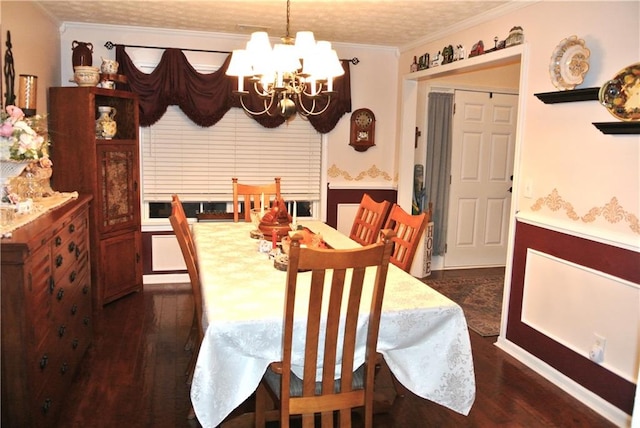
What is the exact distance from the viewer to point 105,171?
163 inches

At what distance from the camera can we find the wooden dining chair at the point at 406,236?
2.72m

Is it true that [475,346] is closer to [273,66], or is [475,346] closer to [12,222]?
[273,66]

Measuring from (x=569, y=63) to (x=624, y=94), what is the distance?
0.46 metres

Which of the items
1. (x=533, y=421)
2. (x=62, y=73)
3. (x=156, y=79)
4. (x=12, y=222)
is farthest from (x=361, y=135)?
(x=12, y=222)

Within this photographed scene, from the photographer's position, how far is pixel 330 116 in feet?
16.8

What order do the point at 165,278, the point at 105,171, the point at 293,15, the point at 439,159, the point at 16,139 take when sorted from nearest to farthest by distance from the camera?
the point at 16,139 → the point at 293,15 → the point at 105,171 → the point at 165,278 → the point at 439,159

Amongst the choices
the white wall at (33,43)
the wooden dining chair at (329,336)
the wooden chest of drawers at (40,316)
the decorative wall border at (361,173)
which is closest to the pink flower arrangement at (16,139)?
the wooden chest of drawers at (40,316)

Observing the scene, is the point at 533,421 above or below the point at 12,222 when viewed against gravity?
below

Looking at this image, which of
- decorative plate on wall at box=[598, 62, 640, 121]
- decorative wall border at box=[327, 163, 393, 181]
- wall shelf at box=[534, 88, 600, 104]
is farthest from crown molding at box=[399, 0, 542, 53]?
decorative wall border at box=[327, 163, 393, 181]

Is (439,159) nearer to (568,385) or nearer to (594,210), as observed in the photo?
(594,210)

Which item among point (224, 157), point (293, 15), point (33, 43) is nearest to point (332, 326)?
point (293, 15)

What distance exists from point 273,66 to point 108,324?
241 centimetres

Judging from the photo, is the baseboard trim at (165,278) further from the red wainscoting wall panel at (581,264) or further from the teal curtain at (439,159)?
the red wainscoting wall panel at (581,264)

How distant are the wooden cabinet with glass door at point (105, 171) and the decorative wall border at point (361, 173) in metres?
1.93
